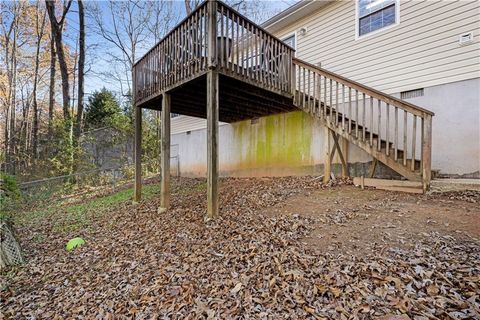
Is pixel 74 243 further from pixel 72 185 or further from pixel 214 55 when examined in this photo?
pixel 72 185

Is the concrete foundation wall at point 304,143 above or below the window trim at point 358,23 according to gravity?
below

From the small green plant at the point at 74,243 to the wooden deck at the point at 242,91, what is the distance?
1.64m

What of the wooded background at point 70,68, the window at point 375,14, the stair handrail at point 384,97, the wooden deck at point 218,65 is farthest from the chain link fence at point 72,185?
the window at point 375,14

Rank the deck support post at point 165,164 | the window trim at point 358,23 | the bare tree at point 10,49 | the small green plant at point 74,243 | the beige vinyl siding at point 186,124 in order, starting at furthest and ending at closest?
the bare tree at point 10,49 → the beige vinyl siding at point 186,124 → the window trim at point 358,23 → the deck support post at point 165,164 → the small green plant at point 74,243

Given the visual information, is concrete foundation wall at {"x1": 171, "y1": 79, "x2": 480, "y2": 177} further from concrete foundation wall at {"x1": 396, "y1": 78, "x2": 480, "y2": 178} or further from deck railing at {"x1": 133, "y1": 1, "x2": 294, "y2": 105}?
deck railing at {"x1": 133, "y1": 1, "x2": 294, "y2": 105}

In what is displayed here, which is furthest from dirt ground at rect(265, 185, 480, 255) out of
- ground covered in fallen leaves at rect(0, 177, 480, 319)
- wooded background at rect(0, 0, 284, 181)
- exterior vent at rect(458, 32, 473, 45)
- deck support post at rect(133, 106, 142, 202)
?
wooded background at rect(0, 0, 284, 181)

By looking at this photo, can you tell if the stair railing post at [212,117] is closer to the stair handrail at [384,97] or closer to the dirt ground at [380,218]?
the dirt ground at [380,218]

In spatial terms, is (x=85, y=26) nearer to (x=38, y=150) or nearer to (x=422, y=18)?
(x=38, y=150)

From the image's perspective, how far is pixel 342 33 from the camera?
6.91 metres

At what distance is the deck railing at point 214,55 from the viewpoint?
14.7 ft

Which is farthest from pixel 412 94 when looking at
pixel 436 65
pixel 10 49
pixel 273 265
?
pixel 10 49

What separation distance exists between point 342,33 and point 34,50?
1742 centimetres

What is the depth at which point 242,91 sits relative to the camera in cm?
579

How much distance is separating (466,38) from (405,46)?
1080mm
